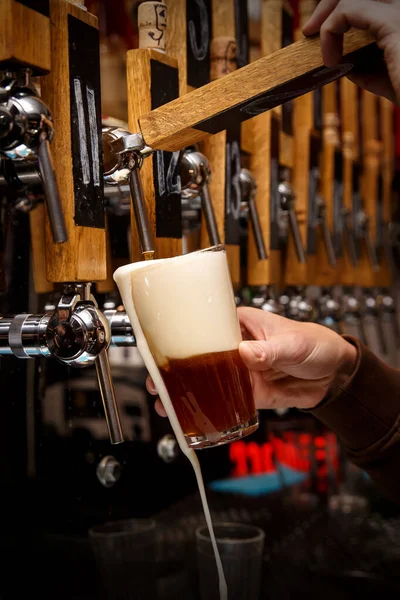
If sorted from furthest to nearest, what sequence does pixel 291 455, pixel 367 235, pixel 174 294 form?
pixel 367 235 → pixel 291 455 → pixel 174 294

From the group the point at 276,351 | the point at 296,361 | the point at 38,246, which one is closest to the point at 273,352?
the point at 276,351

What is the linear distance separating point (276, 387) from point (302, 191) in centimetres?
85

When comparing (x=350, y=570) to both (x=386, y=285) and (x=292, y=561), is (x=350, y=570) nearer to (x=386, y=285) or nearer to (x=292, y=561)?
(x=292, y=561)

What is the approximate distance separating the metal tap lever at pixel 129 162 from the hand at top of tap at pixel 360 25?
26cm

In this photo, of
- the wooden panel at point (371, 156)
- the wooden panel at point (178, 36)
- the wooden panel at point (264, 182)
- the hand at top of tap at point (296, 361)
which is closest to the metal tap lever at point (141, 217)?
the hand at top of tap at point (296, 361)

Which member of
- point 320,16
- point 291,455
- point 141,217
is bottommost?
point 291,455

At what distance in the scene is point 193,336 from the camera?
2.91 ft

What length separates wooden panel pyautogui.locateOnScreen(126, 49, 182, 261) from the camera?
3.74ft

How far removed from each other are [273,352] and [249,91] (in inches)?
13.4

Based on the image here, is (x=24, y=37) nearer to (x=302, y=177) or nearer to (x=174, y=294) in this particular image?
(x=174, y=294)

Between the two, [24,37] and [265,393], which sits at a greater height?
[24,37]

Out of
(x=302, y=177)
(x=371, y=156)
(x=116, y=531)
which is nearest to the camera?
(x=116, y=531)

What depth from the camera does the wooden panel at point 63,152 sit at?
98 cm

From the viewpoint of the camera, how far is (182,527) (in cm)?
175
